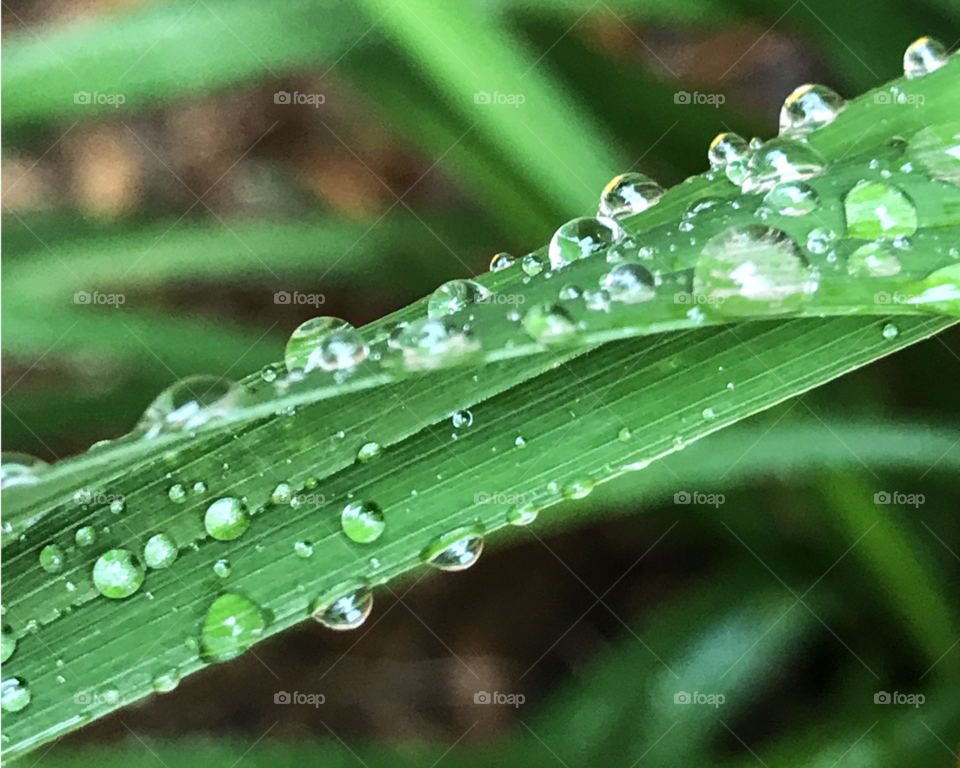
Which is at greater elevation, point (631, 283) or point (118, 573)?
point (631, 283)

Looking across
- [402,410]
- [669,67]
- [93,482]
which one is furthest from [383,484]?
[669,67]

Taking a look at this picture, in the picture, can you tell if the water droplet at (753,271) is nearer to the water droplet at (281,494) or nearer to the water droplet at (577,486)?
the water droplet at (577,486)

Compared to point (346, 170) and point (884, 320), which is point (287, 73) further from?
point (884, 320)

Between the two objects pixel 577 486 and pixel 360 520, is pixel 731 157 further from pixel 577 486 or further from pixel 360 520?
pixel 360 520

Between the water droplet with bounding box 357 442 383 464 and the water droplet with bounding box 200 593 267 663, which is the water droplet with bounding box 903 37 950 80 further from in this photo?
the water droplet with bounding box 200 593 267 663

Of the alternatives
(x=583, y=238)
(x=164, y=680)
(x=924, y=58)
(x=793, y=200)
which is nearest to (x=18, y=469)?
(x=164, y=680)

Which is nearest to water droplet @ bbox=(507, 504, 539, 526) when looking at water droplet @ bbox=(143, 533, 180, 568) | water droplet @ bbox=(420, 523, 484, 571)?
water droplet @ bbox=(420, 523, 484, 571)
